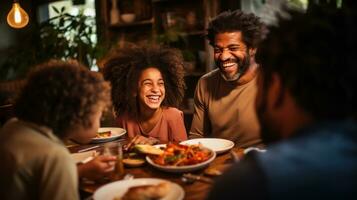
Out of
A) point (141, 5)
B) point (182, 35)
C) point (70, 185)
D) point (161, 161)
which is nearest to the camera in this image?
point (70, 185)

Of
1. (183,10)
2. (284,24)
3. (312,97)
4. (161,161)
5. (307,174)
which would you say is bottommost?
(161,161)

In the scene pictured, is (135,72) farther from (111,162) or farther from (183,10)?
(183,10)

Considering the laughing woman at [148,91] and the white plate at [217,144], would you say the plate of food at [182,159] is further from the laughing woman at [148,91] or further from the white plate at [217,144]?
the laughing woman at [148,91]

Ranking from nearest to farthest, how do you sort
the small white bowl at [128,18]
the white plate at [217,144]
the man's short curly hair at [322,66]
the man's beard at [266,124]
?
the man's short curly hair at [322,66], the man's beard at [266,124], the white plate at [217,144], the small white bowl at [128,18]

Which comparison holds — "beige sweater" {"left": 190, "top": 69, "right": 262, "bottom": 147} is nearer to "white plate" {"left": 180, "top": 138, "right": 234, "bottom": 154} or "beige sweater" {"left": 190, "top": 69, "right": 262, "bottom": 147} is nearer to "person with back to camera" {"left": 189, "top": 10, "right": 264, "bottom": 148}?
"person with back to camera" {"left": 189, "top": 10, "right": 264, "bottom": 148}

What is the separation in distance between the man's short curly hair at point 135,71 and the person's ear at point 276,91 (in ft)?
5.69

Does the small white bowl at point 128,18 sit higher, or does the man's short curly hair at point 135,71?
the small white bowl at point 128,18

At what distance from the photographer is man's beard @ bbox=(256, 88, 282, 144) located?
0.97 meters

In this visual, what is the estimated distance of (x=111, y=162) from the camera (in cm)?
154

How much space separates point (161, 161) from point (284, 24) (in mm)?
920

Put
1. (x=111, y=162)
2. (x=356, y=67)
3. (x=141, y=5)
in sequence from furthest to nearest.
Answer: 1. (x=141, y=5)
2. (x=111, y=162)
3. (x=356, y=67)

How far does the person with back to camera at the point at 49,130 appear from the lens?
3.87ft

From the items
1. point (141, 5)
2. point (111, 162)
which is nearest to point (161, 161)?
point (111, 162)

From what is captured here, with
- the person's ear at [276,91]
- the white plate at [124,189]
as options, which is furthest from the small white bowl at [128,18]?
the person's ear at [276,91]
